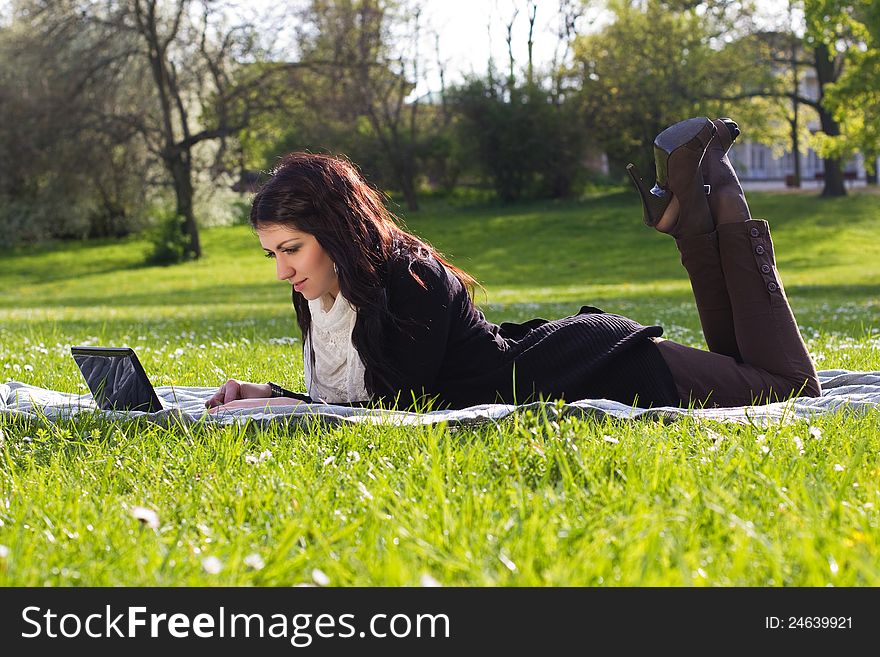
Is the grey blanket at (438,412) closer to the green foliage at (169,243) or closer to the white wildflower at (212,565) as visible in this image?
the white wildflower at (212,565)

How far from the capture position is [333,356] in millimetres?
4836

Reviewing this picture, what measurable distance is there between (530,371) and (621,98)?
131 ft

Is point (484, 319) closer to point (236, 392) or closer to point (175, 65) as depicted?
point (236, 392)

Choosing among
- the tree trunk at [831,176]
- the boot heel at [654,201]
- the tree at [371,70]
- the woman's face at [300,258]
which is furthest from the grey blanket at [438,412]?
the tree trunk at [831,176]

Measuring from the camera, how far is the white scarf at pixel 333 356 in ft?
15.3

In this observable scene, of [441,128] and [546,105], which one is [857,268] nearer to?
[546,105]

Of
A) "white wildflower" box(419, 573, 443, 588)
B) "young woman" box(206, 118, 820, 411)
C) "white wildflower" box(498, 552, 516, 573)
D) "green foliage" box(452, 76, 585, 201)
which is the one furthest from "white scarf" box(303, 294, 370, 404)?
"green foliage" box(452, 76, 585, 201)

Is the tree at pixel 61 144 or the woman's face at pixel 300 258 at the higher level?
the tree at pixel 61 144

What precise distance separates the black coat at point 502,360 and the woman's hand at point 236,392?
566 mm

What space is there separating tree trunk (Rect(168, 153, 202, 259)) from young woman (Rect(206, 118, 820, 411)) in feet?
105

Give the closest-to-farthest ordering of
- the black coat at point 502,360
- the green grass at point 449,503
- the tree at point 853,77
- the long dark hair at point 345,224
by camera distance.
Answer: the green grass at point 449,503
the long dark hair at point 345,224
the black coat at point 502,360
the tree at point 853,77

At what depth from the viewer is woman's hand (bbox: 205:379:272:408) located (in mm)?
4645

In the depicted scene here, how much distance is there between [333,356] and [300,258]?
61cm

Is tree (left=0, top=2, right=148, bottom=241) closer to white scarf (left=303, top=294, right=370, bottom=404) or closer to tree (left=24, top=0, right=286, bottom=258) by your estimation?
tree (left=24, top=0, right=286, bottom=258)
